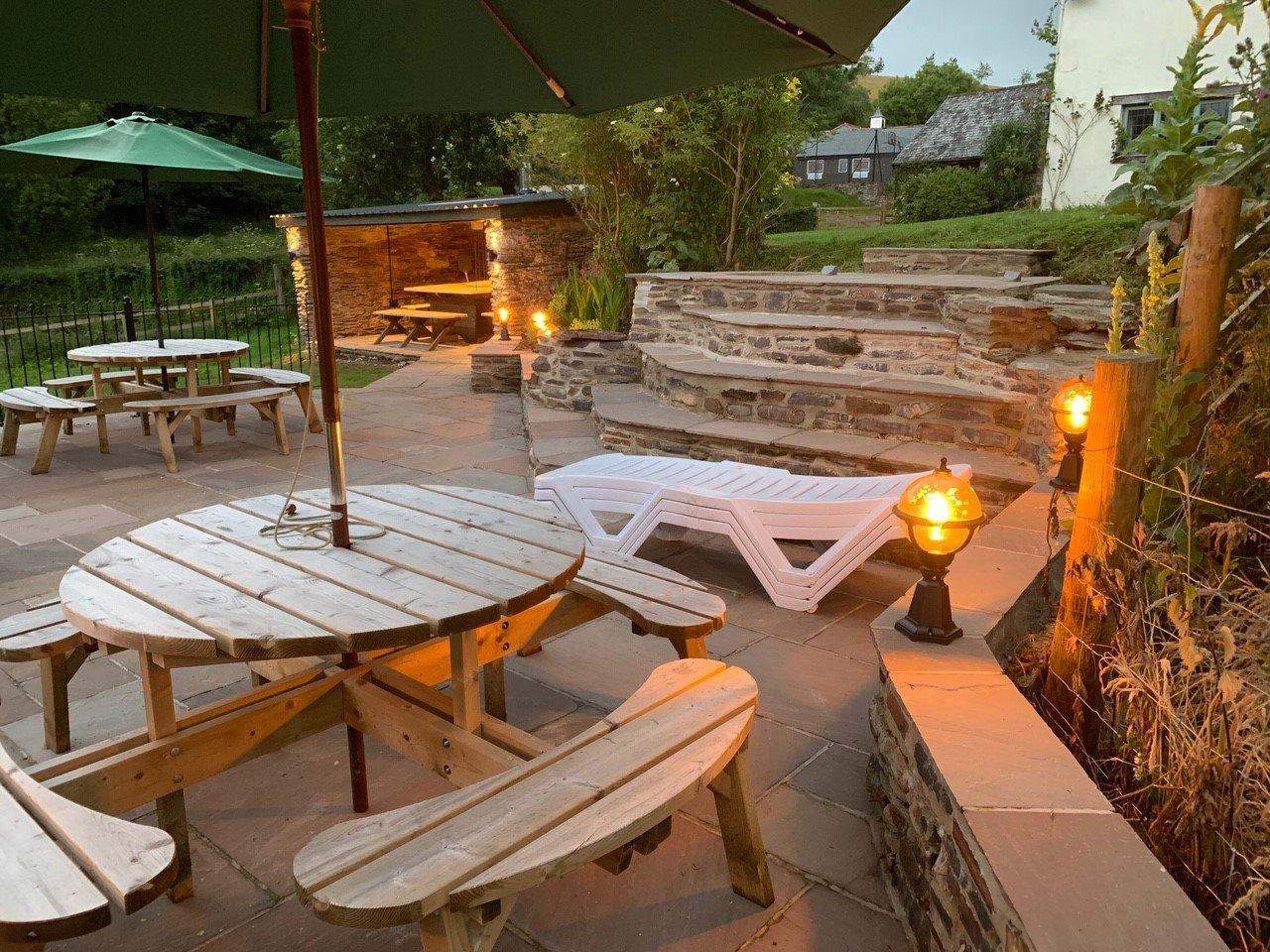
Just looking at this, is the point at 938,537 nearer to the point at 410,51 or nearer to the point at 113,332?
the point at 410,51

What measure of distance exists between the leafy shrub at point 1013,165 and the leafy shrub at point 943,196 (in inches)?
38.7

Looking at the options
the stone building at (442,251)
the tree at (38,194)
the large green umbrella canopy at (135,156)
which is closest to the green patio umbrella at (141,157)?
the large green umbrella canopy at (135,156)

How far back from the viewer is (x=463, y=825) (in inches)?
62.7

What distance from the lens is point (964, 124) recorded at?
80.8ft

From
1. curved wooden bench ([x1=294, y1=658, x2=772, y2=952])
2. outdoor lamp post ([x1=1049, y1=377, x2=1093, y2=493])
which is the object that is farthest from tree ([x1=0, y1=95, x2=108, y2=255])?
curved wooden bench ([x1=294, y1=658, x2=772, y2=952])

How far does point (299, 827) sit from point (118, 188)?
2864 centimetres

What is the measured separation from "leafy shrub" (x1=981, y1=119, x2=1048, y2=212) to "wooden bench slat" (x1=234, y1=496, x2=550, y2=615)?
53.5ft

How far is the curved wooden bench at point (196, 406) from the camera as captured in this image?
610cm

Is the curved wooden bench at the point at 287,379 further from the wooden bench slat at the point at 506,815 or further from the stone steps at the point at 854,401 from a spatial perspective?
the wooden bench slat at the point at 506,815

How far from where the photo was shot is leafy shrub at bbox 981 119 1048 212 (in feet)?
52.6

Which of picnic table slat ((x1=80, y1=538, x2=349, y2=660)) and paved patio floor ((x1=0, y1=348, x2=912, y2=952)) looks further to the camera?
paved patio floor ((x1=0, y1=348, x2=912, y2=952))

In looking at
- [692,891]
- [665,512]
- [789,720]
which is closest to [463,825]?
[692,891]

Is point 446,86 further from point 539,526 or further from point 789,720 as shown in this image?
point 789,720

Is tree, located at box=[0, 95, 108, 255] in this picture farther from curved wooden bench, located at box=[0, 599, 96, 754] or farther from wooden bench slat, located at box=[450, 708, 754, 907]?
wooden bench slat, located at box=[450, 708, 754, 907]
